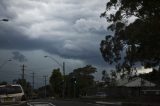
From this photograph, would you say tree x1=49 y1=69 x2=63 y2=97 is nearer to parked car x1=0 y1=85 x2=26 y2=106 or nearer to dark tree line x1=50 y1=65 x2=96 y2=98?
dark tree line x1=50 y1=65 x2=96 y2=98

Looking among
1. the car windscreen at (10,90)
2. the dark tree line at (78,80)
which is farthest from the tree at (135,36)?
the dark tree line at (78,80)

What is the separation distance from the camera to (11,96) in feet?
79.4

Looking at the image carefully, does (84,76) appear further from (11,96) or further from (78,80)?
(11,96)

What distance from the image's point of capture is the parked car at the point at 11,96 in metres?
24.2

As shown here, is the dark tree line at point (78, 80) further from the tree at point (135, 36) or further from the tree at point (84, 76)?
the tree at point (135, 36)

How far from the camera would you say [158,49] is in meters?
45.3

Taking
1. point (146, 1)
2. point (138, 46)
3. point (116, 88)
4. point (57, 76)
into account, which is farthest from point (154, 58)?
point (57, 76)

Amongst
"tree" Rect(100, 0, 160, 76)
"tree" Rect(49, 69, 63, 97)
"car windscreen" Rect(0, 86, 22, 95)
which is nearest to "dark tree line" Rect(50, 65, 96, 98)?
"tree" Rect(49, 69, 63, 97)

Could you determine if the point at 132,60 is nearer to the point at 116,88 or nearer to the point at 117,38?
the point at 117,38

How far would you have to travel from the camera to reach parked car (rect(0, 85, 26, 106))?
24188 millimetres

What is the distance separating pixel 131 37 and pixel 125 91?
45.5 metres

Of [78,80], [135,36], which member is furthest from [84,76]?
[135,36]

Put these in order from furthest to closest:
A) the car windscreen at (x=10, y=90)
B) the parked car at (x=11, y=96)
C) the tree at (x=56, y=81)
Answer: the tree at (x=56, y=81)
the car windscreen at (x=10, y=90)
the parked car at (x=11, y=96)

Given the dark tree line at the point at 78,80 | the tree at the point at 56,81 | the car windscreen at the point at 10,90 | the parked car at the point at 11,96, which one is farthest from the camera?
the tree at the point at 56,81
